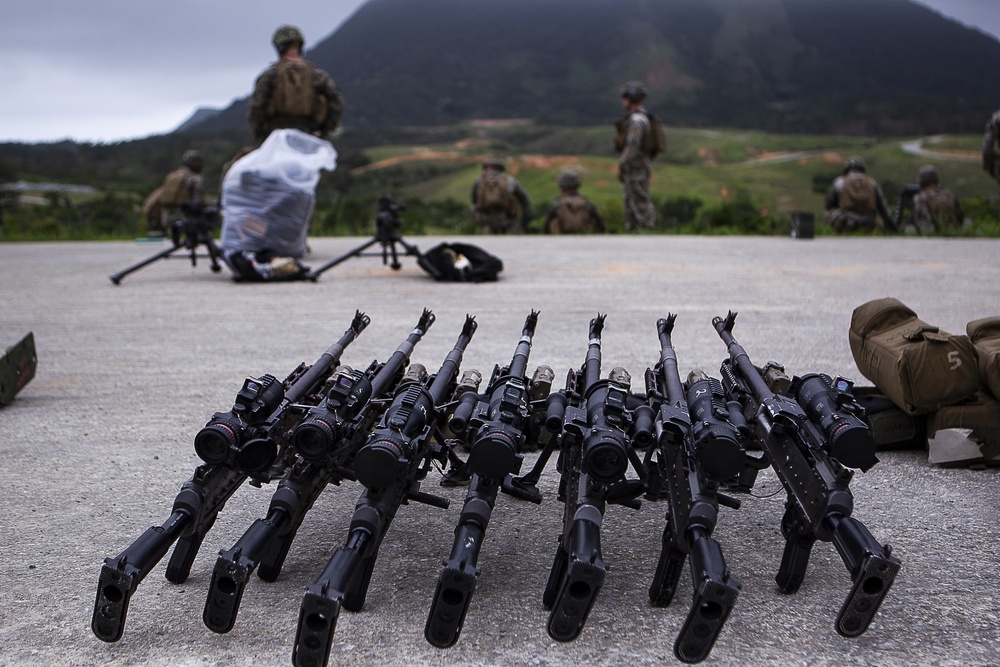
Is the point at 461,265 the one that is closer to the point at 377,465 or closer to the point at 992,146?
the point at 377,465

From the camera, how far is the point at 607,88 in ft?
304

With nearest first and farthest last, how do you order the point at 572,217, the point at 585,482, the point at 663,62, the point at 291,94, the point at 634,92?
the point at 585,482
the point at 291,94
the point at 634,92
the point at 572,217
the point at 663,62

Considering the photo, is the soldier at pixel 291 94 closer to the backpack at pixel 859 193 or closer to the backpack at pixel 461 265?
the backpack at pixel 461 265

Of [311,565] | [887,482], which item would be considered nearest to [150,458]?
[311,565]

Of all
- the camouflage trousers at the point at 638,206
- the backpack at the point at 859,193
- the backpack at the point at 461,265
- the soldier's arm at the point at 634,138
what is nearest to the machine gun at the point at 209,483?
the backpack at the point at 461,265

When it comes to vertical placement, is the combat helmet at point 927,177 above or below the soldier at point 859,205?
above

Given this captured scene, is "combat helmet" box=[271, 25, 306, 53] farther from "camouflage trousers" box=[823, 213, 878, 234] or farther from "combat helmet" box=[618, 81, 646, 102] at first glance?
"camouflage trousers" box=[823, 213, 878, 234]

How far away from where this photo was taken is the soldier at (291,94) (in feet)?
35.2

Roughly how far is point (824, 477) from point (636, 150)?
14160 millimetres

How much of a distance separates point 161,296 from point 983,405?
6815 mm

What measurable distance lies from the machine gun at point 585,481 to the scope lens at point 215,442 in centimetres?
87

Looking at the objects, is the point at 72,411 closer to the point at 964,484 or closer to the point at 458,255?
the point at 964,484

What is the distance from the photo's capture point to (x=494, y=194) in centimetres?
1684

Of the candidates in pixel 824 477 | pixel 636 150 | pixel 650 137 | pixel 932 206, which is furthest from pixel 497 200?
pixel 824 477
